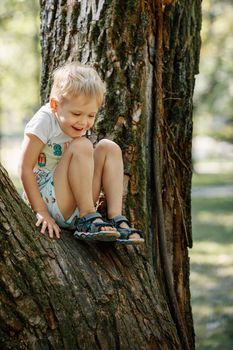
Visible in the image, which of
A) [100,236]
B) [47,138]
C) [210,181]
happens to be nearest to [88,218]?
[100,236]

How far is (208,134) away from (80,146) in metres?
24.9

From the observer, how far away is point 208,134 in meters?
27.7

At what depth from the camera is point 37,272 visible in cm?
282

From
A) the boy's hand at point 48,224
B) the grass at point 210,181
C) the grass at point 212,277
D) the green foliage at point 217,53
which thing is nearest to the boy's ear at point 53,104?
the boy's hand at point 48,224

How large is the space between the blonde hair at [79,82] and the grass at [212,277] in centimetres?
330

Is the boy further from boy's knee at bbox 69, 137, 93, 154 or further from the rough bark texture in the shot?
the rough bark texture

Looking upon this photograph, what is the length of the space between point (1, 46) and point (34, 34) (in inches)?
103

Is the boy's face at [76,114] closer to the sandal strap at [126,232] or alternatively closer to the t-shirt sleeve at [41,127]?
the t-shirt sleeve at [41,127]

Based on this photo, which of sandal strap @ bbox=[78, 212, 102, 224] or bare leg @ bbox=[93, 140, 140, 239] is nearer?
sandal strap @ bbox=[78, 212, 102, 224]

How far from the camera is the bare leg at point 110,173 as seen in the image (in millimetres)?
3383

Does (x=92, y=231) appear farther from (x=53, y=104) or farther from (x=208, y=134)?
(x=208, y=134)

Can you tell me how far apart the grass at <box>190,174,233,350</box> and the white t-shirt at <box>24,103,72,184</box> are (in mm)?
3035

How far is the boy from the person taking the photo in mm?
3246

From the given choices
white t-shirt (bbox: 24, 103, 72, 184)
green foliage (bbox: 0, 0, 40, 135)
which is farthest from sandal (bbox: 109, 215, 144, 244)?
green foliage (bbox: 0, 0, 40, 135)
